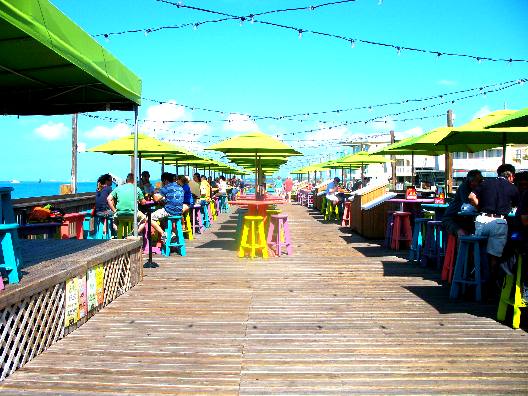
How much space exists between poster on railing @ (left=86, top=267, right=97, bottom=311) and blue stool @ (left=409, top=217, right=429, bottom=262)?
18.0 feet

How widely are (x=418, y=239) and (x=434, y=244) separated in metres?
0.45

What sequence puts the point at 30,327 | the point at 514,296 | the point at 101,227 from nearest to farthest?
the point at 30,327 → the point at 514,296 → the point at 101,227

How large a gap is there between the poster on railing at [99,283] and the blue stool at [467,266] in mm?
3947

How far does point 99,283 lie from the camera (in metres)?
5.81

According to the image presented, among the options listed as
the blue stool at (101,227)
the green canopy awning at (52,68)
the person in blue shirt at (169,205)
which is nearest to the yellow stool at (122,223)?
the person in blue shirt at (169,205)

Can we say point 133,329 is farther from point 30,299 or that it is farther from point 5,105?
point 5,105

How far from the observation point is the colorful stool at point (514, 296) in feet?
16.9

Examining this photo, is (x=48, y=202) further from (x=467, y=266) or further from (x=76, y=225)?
(x=467, y=266)

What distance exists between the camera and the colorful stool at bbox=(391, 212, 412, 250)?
1102cm

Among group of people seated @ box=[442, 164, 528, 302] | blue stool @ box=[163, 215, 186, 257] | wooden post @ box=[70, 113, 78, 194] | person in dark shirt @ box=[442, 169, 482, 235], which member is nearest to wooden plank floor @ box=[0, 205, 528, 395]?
group of people seated @ box=[442, 164, 528, 302]

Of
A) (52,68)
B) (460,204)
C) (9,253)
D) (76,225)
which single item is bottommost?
(76,225)

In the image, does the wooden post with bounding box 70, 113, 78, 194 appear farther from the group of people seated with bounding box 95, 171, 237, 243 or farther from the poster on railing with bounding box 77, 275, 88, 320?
the poster on railing with bounding box 77, 275, 88, 320

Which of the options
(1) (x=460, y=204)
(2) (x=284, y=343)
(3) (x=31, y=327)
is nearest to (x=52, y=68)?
(3) (x=31, y=327)

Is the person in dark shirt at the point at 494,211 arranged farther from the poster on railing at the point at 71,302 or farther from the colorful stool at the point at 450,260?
the poster on railing at the point at 71,302
